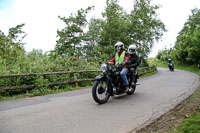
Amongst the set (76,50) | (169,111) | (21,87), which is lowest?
(169,111)

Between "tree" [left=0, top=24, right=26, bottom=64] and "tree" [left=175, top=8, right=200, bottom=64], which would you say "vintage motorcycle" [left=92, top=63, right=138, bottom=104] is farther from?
"tree" [left=175, top=8, right=200, bottom=64]

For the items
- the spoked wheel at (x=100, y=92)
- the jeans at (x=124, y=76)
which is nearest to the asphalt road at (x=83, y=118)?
the spoked wheel at (x=100, y=92)

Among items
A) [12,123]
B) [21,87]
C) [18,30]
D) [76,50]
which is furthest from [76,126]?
[76,50]

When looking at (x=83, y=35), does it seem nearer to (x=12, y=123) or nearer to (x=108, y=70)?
(x=108, y=70)

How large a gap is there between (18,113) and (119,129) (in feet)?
9.31

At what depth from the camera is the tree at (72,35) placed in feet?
78.9

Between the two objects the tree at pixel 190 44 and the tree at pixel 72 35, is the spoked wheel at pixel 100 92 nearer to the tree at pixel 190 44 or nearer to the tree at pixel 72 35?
the tree at pixel 72 35

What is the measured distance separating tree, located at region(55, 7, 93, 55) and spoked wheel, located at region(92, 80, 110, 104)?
18.0 metres

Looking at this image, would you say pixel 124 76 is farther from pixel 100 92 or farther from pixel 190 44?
pixel 190 44

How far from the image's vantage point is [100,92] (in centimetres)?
577

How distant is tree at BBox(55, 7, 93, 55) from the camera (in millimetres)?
24039

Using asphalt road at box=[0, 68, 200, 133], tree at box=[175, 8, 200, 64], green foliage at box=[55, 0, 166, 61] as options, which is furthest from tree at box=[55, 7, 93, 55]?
asphalt road at box=[0, 68, 200, 133]

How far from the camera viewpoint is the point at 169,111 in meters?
4.86

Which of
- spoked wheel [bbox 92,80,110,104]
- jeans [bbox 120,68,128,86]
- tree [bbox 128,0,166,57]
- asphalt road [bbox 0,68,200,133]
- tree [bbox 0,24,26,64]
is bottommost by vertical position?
asphalt road [bbox 0,68,200,133]
